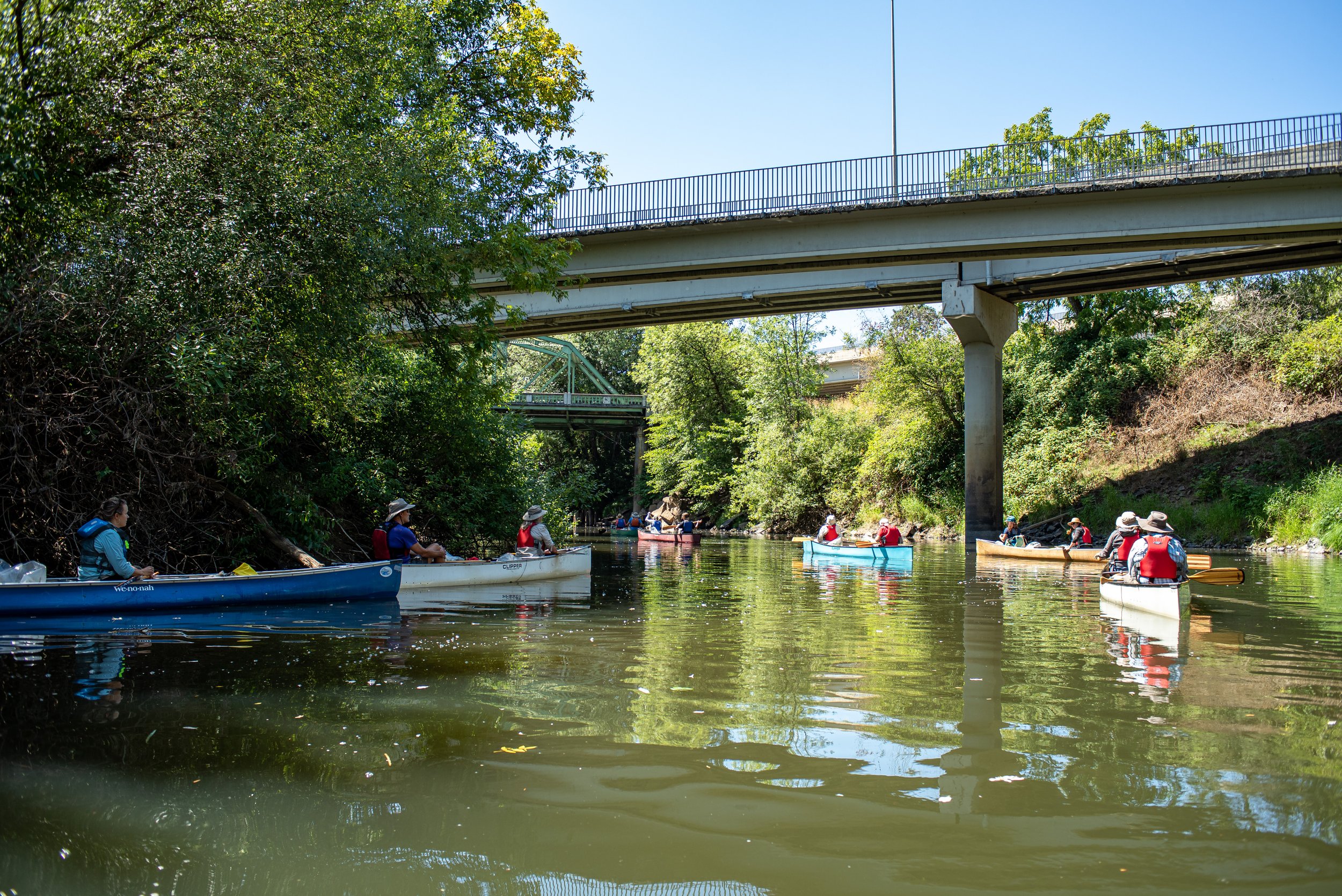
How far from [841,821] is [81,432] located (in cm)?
1237

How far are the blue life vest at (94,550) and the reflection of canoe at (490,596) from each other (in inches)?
138

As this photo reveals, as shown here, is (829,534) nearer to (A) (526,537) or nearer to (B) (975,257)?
(B) (975,257)

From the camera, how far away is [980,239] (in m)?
24.9

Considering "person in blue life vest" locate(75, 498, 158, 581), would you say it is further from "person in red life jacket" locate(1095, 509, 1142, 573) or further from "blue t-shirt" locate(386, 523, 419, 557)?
"person in red life jacket" locate(1095, 509, 1142, 573)

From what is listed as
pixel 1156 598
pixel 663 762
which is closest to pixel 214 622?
pixel 663 762

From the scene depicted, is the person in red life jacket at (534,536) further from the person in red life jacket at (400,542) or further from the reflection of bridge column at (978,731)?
the reflection of bridge column at (978,731)

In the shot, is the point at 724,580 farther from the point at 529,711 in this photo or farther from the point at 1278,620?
the point at 529,711

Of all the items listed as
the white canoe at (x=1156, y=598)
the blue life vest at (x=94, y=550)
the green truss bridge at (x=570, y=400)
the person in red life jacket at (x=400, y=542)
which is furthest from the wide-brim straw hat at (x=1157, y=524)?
the green truss bridge at (x=570, y=400)

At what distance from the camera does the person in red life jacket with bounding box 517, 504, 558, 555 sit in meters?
17.4

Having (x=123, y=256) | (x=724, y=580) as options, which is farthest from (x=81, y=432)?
(x=724, y=580)

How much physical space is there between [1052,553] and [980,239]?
846cm

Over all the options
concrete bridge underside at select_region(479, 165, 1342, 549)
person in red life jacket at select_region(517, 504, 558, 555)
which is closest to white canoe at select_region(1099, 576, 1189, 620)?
person in red life jacket at select_region(517, 504, 558, 555)

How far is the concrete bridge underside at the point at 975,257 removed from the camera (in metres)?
22.5

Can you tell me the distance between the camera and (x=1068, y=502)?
32062 millimetres
